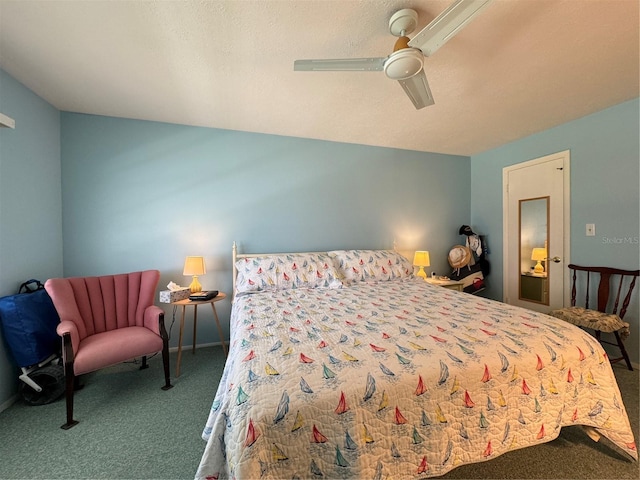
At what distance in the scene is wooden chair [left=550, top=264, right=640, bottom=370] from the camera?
2180 mm

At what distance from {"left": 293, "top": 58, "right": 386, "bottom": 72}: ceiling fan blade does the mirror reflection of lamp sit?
3.02 metres

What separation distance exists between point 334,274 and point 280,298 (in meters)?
0.70

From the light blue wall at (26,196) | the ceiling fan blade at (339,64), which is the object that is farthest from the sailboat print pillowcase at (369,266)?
the light blue wall at (26,196)

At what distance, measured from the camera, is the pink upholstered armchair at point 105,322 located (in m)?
1.69

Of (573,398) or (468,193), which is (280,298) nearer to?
(573,398)

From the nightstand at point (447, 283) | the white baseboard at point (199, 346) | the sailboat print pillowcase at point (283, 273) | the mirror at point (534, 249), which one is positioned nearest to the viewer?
the sailboat print pillowcase at point (283, 273)

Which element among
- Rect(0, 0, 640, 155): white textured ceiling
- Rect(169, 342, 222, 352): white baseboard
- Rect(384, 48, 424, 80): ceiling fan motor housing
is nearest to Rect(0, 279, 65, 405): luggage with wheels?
Rect(169, 342, 222, 352): white baseboard

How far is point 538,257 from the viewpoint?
310 cm

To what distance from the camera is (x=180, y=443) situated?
149 centimetres

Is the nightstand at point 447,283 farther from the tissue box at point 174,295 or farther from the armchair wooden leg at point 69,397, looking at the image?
the armchair wooden leg at point 69,397

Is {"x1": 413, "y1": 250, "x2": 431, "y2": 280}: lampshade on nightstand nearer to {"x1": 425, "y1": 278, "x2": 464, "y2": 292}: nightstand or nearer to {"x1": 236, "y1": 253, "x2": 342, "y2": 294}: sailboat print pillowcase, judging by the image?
{"x1": 425, "y1": 278, "x2": 464, "y2": 292}: nightstand

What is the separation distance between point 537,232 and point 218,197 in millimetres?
3782

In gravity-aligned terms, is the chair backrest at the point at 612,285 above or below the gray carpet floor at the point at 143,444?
above

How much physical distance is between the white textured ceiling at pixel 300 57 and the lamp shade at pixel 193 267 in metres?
1.42
